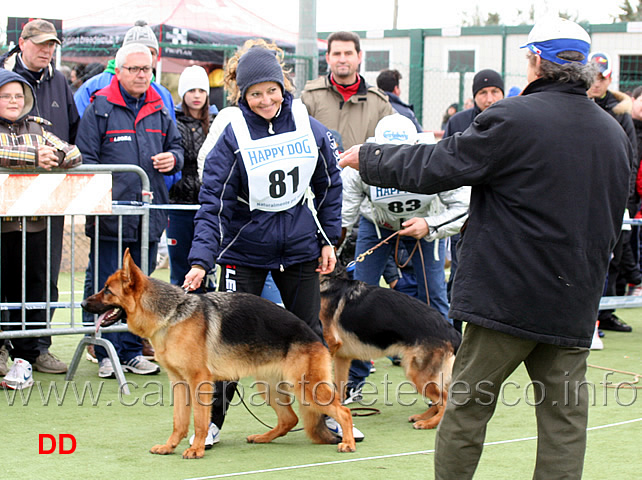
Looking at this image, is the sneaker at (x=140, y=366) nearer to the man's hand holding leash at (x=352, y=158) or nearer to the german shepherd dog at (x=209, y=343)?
the german shepherd dog at (x=209, y=343)

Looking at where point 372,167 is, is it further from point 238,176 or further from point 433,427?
point 433,427

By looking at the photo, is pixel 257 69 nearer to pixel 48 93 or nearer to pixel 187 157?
pixel 48 93

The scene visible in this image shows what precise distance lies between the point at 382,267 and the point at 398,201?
1.95ft

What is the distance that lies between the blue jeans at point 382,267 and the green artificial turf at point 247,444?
0.84 feet

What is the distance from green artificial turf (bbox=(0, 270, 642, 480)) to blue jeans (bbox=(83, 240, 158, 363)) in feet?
0.67

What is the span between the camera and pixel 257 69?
4.21 meters

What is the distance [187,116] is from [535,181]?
14.3ft

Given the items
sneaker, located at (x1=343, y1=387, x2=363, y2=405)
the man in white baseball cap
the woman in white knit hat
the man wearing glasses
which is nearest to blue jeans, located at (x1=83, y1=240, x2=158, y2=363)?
the man wearing glasses

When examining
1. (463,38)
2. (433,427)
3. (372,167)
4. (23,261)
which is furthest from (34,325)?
(463,38)

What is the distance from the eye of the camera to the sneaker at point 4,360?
5.92 metres

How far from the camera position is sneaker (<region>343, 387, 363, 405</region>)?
554 cm

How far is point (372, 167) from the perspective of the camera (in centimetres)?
330

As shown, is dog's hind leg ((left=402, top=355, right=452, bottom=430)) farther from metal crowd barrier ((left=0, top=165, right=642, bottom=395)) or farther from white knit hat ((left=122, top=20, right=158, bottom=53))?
white knit hat ((left=122, top=20, right=158, bottom=53))

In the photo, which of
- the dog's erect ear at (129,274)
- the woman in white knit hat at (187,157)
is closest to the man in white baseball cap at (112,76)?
the woman in white knit hat at (187,157)
